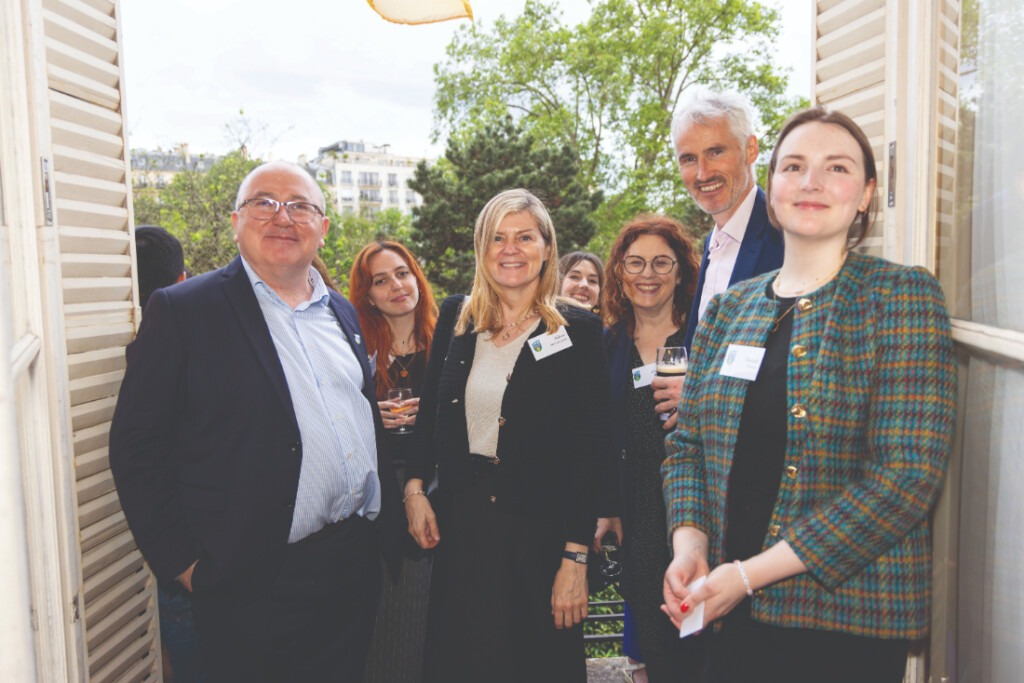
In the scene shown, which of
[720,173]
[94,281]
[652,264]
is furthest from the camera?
[652,264]

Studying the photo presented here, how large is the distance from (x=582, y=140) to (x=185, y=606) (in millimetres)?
22028

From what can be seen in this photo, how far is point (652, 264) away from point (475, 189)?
48.7ft

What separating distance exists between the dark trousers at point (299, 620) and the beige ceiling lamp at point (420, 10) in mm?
1891

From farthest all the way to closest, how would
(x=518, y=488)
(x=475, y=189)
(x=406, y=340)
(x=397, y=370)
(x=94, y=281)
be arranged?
(x=475, y=189) → (x=406, y=340) → (x=397, y=370) → (x=518, y=488) → (x=94, y=281)

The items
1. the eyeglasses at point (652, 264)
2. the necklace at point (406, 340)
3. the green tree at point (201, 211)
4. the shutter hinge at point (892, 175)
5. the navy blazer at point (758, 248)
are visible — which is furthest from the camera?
the green tree at point (201, 211)

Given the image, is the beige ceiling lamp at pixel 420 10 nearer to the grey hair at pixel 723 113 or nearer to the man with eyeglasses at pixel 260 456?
the man with eyeglasses at pixel 260 456

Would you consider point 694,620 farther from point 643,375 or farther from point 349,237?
point 349,237

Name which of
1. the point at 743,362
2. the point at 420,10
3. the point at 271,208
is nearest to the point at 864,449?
the point at 743,362

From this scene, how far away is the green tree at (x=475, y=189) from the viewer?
1708cm

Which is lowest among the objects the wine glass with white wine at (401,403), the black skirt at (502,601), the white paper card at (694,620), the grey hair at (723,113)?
the black skirt at (502,601)

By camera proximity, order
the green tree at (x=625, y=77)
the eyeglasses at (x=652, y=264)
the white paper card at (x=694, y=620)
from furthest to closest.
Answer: the green tree at (x=625, y=77) < the eyeglasses at (x=652, y=264) < the white paper card at (x=694, y=620)

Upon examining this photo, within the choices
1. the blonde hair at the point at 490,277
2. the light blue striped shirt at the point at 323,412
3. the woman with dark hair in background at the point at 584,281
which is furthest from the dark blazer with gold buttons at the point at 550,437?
the woman with dark hair in background at the point at 584,281

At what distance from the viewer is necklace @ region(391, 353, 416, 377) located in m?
3.30

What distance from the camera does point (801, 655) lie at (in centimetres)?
140
